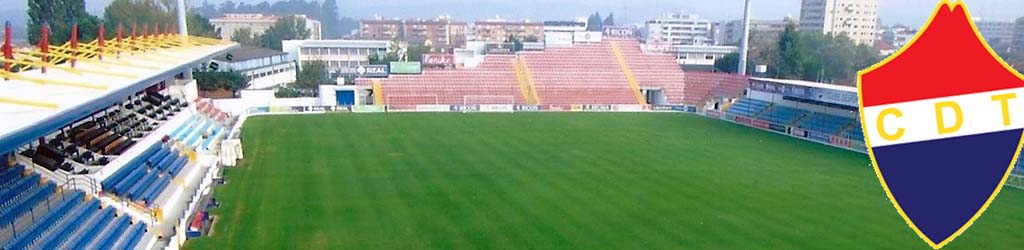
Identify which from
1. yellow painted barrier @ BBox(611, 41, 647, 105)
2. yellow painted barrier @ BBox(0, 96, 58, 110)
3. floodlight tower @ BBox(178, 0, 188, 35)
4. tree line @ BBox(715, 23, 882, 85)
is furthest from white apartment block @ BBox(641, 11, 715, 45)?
yellow painted barrier @ BBox(0, 96, 58, 110)

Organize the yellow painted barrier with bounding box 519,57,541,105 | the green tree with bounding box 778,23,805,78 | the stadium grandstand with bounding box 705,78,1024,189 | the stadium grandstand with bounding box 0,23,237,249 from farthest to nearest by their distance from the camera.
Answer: the green tree with bounding box 778,23,805,78 → the yellow painted barrier with bounding box 519,57,541,105 → the stadium grandstand with bounding box 705,78,1024,189 → the stadium grandstand with bounding box 0,23,237,249

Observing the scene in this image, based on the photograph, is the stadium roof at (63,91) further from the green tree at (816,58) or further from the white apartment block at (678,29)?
the white apartment block at (678,29)

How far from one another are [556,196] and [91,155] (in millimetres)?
12434

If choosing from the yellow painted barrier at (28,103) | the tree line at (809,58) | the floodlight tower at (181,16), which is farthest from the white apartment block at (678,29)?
the yellow painted barrier at (28,103)

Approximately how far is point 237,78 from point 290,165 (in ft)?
78.4

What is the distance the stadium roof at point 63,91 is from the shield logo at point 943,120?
9234mm

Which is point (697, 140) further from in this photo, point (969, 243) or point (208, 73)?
point (208, 73)

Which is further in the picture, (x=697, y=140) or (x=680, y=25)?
(x=680, y=25)

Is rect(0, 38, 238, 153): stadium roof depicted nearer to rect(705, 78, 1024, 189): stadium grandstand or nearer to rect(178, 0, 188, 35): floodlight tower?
rect(178, 0, 188, 35): floodlight tower

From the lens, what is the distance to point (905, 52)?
2490 mm

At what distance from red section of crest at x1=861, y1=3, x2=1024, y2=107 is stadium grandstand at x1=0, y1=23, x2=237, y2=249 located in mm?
9200

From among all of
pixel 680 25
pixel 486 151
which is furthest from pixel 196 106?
pixel 680 25

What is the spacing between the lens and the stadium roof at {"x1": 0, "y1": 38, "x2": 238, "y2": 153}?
8.94m

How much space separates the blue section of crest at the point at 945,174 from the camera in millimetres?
2510
